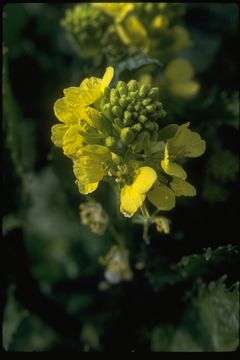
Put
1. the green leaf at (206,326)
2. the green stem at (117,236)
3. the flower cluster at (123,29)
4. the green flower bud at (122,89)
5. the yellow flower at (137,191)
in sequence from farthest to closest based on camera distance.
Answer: the flower cluster at (123,29)
the green stem at (117,236)
the green leaf at (206,326)
the green flower bud at (122,89)
the yellow flower at (137,191)

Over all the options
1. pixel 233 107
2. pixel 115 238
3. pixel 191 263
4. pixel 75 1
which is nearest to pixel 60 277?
pixel 115 238

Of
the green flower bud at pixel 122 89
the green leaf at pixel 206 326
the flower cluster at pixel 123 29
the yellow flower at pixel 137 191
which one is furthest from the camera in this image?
the flower cluster at pixel 123 29

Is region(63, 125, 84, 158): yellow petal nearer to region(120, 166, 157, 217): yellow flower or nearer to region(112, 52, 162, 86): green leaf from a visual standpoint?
region(120, 166, 157, 217): yellow flower

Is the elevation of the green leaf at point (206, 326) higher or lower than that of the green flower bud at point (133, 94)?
lower

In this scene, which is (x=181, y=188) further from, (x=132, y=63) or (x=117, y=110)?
(x=132, y=63)

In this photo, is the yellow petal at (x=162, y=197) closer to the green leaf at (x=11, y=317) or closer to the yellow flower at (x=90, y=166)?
the yellow flower at (x=90, y=166)

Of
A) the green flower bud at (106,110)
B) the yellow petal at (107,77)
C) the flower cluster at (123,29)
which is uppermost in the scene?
the flower cluster at (123,29)

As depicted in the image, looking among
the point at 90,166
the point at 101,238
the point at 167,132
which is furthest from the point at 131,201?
the point at 101,238

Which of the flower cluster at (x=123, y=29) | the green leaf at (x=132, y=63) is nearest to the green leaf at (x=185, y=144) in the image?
the green leaf at (x=132, y=63)
